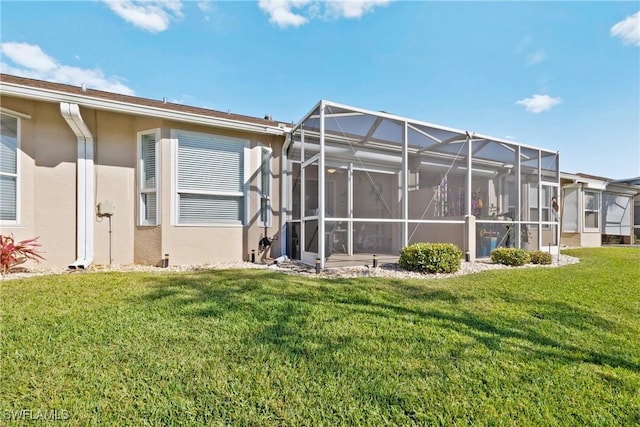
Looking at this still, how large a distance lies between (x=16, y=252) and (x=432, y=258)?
768 cm

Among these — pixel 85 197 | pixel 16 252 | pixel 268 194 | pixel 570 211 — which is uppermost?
pixel 268 194

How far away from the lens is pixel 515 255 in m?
7.04

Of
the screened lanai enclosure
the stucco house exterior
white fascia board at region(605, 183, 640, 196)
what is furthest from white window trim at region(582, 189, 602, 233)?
the stucco house exterior

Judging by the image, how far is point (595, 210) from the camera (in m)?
13.5

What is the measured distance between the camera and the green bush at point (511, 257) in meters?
7.01

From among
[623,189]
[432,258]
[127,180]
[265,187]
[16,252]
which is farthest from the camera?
[623,189]

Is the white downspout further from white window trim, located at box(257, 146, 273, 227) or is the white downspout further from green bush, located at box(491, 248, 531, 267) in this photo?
green bush, located at box(491, 248, 531, 267)

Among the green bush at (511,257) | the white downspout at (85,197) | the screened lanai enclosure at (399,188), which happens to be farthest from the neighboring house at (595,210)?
the white downspout at (85,197)

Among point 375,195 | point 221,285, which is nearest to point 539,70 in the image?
point 375,195

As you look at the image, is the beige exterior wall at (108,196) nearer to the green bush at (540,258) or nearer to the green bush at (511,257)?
the green bush at (511,257)

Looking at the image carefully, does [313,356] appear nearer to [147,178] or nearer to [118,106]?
[147,178]

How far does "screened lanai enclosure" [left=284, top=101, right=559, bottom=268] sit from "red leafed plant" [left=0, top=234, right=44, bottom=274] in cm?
495

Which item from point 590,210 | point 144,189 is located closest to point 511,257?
point 144,189

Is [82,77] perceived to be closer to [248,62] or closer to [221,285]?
[248,62]
